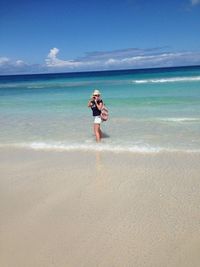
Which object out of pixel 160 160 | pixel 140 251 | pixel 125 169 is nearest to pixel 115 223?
pixel 140 251

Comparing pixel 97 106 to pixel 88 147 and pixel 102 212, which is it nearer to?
pixel 88 147

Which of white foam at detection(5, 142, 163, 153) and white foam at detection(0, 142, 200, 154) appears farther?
white foam at detection(5, 142, 163, 153)

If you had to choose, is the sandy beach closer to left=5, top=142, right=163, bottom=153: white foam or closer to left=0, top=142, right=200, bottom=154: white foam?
left=0, top=142, right=200, bottom=154: white foam

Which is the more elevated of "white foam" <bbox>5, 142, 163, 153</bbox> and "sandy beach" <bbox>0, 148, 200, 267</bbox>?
"white foam" <bbox>5, 142, 163, 153</bbox>

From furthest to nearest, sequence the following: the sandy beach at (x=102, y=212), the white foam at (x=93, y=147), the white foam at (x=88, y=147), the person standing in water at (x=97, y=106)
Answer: the person standing in water at (x=97, y=106), the white foam at (x=88, y=147), the white foam at (x=93, y=147), the sandy beach at (x=102, y=212)

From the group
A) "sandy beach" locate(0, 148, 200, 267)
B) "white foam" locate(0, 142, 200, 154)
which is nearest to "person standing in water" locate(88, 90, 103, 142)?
"white foam" locate(0, 142, 200, 154)

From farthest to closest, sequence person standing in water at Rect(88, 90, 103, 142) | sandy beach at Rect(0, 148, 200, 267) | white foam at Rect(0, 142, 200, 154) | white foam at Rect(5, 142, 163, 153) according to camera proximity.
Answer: person standing in water at Rect(88, 90, 103, 142), white foam at Rect(5, 142, 163, 153), white foam at Rect(0, 142, 200, 154), sandy beach at Rect(0, 148, 200, 267)

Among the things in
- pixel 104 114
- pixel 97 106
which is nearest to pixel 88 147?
pixel 104 114

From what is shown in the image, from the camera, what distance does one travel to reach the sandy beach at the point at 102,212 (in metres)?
3.57

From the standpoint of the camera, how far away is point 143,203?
15.8 ft

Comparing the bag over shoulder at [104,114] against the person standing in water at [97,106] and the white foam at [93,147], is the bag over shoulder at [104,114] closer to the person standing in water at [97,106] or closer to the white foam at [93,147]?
the person standing in water at [97,106]

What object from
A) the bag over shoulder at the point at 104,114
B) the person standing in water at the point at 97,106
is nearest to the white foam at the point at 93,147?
the person standing in water at the point at 97,106

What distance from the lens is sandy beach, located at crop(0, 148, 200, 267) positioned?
3570mm

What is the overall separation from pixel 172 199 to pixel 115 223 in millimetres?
1074
